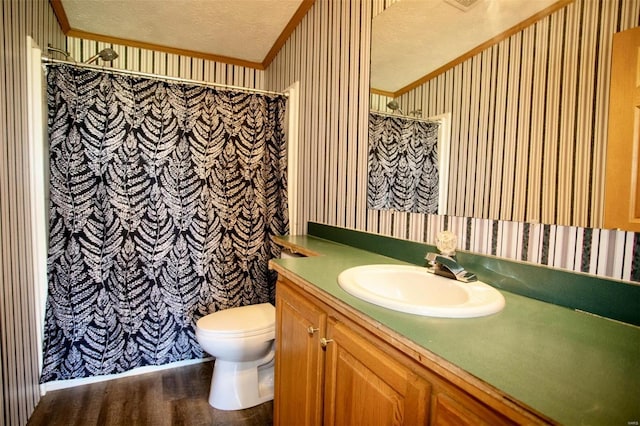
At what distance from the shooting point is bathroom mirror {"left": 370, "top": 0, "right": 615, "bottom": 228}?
2.78 feet

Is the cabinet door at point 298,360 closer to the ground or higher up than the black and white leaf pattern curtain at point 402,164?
closer to the ground

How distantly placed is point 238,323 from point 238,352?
14 centimetres

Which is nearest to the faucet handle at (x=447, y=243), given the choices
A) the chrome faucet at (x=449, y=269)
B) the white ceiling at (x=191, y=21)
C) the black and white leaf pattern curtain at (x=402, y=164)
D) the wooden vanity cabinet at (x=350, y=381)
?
the chrome faucet at (x=449, y=269)

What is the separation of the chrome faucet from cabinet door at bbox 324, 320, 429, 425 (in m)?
0.38

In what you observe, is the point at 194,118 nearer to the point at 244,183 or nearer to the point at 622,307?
the point at 244,183

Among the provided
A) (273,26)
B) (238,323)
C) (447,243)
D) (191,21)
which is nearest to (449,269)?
(447,243)

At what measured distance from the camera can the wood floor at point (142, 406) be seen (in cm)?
168

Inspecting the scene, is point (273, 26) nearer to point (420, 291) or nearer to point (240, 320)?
point (240, 320)

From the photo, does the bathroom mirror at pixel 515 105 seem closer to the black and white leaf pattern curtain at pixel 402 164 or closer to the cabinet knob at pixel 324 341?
the black and white leaf pattern curtain at pixel 402 164

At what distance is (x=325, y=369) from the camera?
0.99m

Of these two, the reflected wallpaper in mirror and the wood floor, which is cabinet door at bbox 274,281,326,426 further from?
the reflected wallpaper in mirror

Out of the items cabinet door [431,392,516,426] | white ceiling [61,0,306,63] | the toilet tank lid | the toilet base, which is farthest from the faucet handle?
white ceiling [61,0,306,63]

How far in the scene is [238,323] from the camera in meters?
1.77

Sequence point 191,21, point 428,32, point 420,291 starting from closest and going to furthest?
point 420,291
point 428,32
point 191,21
